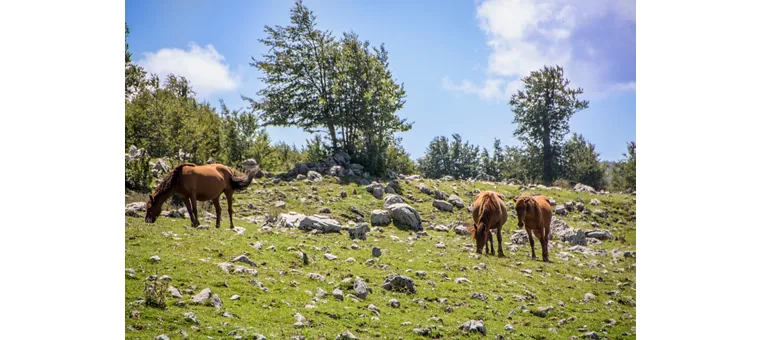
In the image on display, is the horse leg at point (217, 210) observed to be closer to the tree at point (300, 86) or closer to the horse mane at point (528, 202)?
the tree at point (300, 86)

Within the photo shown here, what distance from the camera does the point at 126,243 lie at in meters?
10.1

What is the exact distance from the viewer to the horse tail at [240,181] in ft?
42.5

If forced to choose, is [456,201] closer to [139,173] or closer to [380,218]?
[380,218]

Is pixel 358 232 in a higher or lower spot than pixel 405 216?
lower

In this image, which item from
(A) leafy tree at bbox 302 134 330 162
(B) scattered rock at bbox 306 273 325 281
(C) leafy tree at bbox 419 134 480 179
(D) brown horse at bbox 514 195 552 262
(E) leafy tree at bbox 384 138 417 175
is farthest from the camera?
(C) leafy tree at bbox 419 134 480 179

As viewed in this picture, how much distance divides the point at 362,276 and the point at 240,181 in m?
4.35

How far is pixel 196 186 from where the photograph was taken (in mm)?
12148

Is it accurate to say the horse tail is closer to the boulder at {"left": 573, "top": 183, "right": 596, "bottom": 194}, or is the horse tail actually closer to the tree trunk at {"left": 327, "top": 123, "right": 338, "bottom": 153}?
the tree trunk at {"left": 327, "top": 123, "right": 338, "bottom": 153}

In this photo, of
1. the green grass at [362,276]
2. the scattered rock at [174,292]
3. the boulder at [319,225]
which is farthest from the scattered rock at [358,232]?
the scattered rock at [174,292]

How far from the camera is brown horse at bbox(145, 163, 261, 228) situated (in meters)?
11.6

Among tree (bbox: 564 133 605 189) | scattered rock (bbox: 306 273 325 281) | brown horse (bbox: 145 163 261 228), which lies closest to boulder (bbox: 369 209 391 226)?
brown horse (bbox: 145 163 261 228)

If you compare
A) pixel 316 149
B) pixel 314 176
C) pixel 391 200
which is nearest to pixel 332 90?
pixel 316 149
